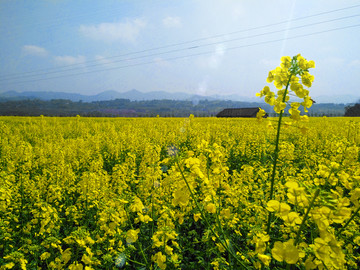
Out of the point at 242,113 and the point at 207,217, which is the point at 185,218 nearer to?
the point at 207,217

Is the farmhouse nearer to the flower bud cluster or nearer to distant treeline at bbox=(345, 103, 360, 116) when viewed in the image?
distant treeline at bbox=(345, 103, 360, 116)

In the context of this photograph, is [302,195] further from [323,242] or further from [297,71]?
[297,71]

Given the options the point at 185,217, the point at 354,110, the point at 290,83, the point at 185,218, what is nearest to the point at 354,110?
the point at 354,110

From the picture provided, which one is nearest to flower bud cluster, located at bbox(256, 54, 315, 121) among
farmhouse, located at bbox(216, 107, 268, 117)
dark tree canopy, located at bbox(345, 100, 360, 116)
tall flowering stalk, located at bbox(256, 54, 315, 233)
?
tall flowering stalk, located at bbox(256, 54, 315, 233)

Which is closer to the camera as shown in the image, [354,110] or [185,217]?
[185,217]

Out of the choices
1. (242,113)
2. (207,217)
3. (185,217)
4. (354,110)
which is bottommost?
(185,217)

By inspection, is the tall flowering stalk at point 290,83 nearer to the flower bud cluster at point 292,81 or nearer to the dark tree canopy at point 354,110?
the flower bud cluster at point 292,81

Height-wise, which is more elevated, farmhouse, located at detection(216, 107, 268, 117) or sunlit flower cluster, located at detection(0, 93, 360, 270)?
farmhouse, located at detection(216, 107, 268, 117)

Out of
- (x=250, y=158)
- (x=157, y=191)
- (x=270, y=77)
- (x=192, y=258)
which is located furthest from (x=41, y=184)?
(x=250, y=158)

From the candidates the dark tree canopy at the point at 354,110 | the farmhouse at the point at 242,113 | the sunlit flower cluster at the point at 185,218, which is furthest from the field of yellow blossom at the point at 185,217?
the dark tree canopy at the point at 354,110

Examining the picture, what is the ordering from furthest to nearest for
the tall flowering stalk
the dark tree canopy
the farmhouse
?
the dark tree canopy, the farmhouse, the tall flowering stalk

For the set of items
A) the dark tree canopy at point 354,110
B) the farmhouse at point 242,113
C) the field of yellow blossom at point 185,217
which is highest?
the dark tree canopy at point 354,110

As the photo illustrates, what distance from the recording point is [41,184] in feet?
12.4

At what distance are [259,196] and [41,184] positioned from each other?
3931 mm
